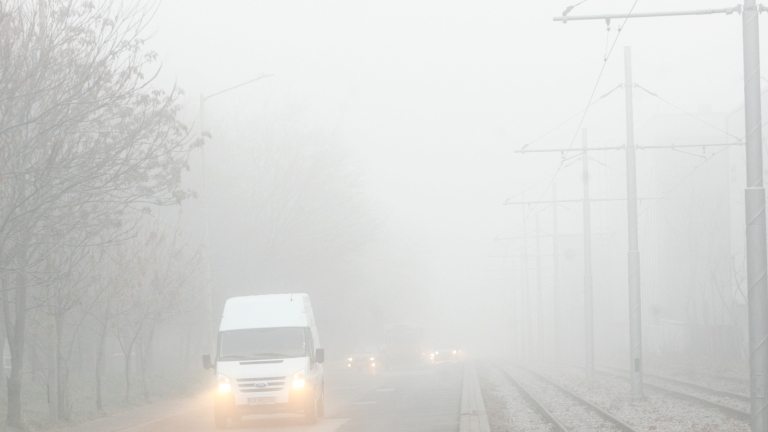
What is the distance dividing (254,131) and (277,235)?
18.6 ft

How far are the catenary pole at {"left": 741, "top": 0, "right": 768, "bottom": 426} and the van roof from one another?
9.17 metres

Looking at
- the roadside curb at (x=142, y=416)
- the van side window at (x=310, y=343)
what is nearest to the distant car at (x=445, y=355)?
the roadside curb at (x=142, y=416)

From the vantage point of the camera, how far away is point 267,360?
711 inches

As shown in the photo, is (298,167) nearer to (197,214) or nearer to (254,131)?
(254,131)

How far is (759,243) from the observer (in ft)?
42.3

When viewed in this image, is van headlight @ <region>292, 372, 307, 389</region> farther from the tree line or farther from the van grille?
the tree line

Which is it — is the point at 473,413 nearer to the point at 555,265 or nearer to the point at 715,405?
the point at 715,405

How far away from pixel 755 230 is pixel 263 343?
9.75 m

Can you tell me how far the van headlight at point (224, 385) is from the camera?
58.2 feet

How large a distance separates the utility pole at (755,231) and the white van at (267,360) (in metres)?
8.51

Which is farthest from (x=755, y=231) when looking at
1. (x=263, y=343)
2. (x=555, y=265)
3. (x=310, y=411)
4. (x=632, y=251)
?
(x=555, y=265)

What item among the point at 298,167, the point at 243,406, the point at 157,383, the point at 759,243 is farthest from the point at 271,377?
the point at 298,167

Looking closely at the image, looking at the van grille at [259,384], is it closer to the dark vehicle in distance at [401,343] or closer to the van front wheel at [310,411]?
the van front wheel at [310,411]

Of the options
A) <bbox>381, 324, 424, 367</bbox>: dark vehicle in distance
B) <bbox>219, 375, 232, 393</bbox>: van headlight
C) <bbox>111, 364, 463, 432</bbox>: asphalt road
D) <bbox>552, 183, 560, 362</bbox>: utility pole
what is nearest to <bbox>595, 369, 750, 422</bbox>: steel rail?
<bbox>111, 364, 463, 432</bbox>: asphalt road
